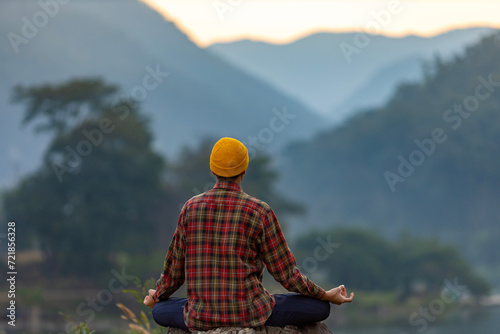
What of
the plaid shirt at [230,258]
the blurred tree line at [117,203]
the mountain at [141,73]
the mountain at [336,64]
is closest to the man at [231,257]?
the plaid shirt at [230,258]

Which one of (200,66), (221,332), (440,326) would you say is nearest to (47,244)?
(440,326)

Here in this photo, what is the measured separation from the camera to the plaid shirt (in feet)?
8.59

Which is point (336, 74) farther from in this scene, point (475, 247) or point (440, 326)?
point (440, 326)

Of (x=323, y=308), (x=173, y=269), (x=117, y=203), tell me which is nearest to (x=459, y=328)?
(x=117, y=203)

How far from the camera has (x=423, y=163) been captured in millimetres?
52438

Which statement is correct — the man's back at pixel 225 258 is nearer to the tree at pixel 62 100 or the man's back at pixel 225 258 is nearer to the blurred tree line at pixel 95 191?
the blurred tree line at pixel 95 191

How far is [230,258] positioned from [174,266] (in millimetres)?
266

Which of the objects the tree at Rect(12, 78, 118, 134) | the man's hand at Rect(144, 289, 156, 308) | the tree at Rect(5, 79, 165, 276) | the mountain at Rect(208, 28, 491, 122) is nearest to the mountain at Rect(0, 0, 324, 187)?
the mountain at Rect(208, 28, 491, 122)

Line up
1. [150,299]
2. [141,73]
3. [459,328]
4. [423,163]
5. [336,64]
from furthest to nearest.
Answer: [336,64], [141,73], [423,163], [459,328], [150,299]

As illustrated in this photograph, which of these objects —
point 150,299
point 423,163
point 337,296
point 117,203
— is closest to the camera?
point 337,296

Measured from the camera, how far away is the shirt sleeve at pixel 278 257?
2.65m

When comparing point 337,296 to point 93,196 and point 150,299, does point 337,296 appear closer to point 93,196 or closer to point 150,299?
point 150,299

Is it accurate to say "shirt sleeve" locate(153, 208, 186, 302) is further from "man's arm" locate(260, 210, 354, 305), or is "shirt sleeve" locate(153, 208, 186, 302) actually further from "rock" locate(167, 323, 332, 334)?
"man's arm" locate(260, 210, 354, 305)

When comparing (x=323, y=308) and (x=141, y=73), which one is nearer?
(x=323, y=308)
